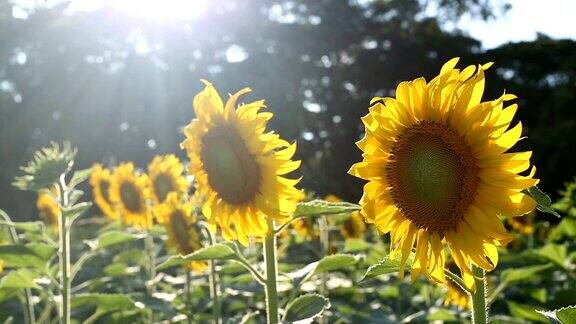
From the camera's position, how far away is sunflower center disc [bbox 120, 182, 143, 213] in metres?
4.42

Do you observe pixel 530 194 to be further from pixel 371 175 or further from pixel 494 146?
pixel 371 175

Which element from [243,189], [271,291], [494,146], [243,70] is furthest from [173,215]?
[243,70]

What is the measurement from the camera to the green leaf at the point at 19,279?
2.81m

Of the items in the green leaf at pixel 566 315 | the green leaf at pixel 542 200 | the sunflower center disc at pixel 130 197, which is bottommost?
the green leaf at pixel 566 315

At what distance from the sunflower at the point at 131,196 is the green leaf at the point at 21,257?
1388 millimetres

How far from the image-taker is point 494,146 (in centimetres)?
161

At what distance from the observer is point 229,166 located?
2.37 m

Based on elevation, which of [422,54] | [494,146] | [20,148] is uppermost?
[422,54]

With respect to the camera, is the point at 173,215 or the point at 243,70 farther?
the point at 243,70

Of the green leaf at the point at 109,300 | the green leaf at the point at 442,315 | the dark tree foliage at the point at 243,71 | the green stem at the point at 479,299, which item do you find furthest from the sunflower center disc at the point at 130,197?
the dark tree foliage at the point at 243,71

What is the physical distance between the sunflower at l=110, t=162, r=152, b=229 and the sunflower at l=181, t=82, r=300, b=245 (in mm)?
1902

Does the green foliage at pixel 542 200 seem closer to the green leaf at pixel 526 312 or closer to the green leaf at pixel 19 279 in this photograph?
the green leaf at pixel 526 312

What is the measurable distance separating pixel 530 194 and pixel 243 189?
0.97 meters

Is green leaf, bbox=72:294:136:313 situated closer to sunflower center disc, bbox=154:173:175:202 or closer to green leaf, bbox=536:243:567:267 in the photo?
sunflower center disc, bbox=154:173:175:202
